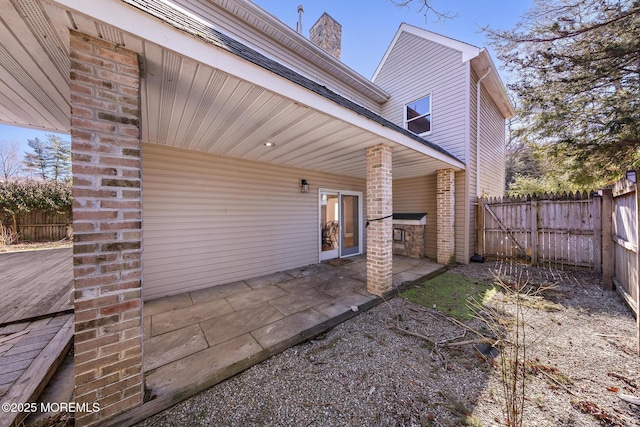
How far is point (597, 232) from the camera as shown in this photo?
4.59 metres

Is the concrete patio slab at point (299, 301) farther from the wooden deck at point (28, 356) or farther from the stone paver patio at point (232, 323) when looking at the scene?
the wooden deck at point (28, 356)

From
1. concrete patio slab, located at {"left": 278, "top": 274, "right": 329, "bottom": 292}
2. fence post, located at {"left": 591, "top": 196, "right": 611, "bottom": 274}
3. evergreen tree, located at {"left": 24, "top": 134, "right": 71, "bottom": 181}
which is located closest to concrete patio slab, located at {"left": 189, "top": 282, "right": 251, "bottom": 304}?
concrete patio slab, located at {"left": 278, "top": 274, "right": 329, "bottom": 292}

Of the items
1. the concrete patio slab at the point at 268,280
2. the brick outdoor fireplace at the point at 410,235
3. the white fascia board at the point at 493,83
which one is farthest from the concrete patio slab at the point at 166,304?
the white fascia board at the point at 493,83

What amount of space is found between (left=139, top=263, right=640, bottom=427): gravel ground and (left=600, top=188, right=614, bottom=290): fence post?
4.86 feet

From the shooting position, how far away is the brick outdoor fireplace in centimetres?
660

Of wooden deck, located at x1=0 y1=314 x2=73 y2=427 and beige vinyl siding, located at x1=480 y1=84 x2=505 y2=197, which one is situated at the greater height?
beige vinyl siding, located at x1=480 y1=84 x2=505 y2=197

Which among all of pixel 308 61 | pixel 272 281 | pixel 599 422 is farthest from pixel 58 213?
pixel 599 422

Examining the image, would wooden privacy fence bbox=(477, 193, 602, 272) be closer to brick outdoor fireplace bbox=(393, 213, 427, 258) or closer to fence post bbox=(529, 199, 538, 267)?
fence post bbox=(529, 199, 538, 267)

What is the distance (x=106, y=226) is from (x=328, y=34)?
815 centimetres

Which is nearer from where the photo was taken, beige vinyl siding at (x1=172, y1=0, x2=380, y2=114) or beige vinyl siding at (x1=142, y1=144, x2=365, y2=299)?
beige vinyl siding at (x1=142, y1=144, x2=365, y2=299)

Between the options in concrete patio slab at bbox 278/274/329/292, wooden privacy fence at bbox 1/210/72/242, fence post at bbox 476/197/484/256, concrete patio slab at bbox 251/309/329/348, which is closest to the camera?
concrete patio slab at bbox 251/309/329/348

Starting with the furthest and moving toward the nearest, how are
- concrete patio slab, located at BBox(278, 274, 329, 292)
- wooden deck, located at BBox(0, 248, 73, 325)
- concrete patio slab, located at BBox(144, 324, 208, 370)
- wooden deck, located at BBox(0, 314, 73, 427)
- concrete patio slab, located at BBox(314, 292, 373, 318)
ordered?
concrete patio slab, located at BBox(278, 274, 329, 292) → concrete patio slab, located at BBox(314, 292, 373, 318) → wooden deck, located at BBox(0, 248, 73, 325) → concrete patio slab, located at BBox(144, 324, 208, 370) → wooden deck, located at BBox(0, 314, 73, 427)

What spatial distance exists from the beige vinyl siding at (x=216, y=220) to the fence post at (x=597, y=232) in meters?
6.37

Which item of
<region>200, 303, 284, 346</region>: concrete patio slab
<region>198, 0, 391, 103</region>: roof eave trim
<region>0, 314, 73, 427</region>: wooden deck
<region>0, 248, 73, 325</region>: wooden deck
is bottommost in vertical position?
<region>200, 303, 284, 346</region>: concrete patio slab
